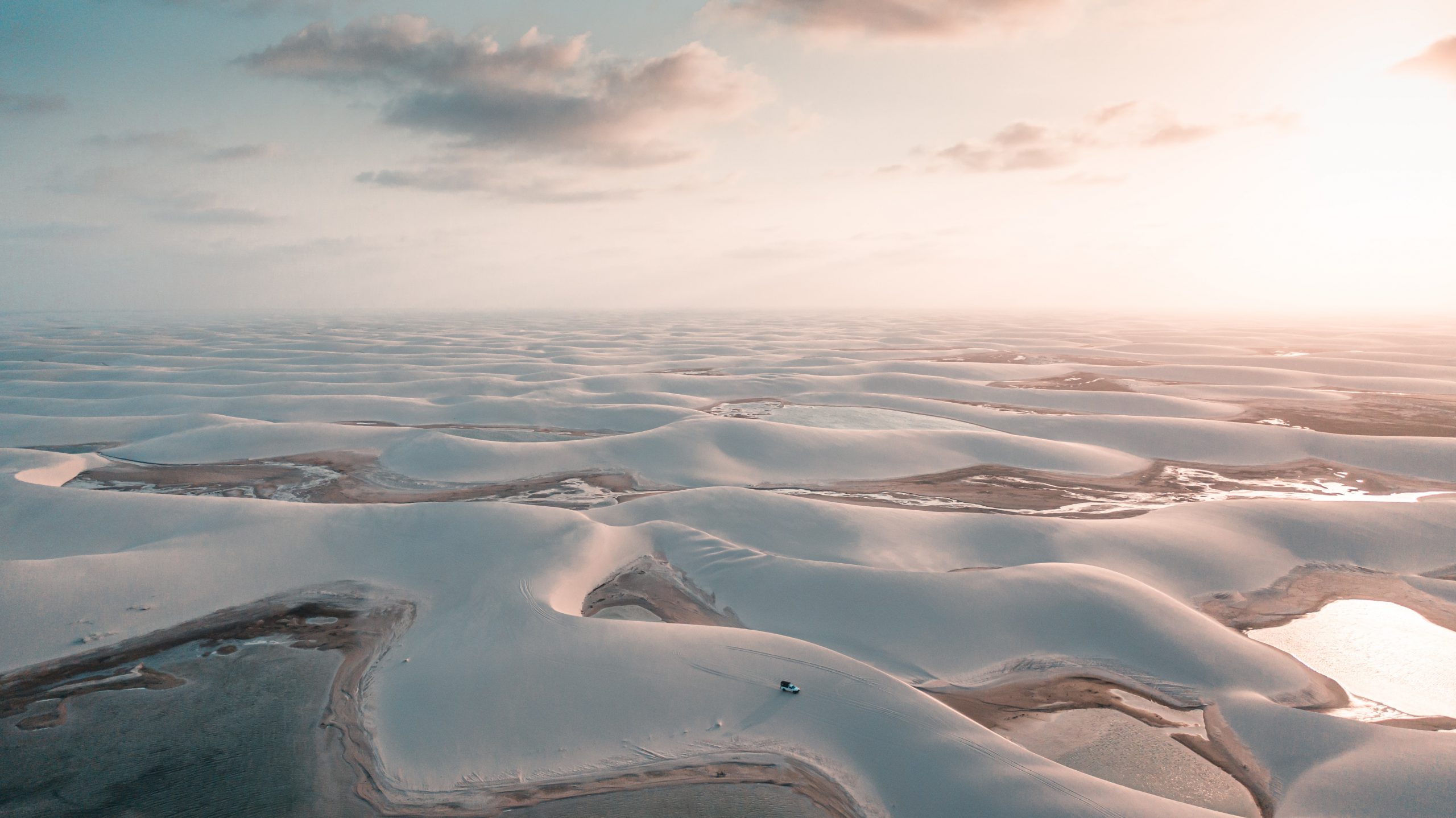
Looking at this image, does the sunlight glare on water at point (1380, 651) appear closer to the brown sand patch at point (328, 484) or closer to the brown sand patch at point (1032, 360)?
the brown sand patch at point (328, 484)

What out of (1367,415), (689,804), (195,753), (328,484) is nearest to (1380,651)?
(689,804)

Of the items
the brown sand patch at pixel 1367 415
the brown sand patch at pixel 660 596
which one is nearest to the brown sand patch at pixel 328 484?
the brown sand patch at pixel 660 596

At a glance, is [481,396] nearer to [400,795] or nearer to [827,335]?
[400,795]

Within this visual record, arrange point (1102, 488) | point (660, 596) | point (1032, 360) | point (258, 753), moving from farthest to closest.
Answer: point (1032, 360) → point (1102, 488) → point (660, 596) → point (258, 753)

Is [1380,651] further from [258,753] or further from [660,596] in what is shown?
[258,753]

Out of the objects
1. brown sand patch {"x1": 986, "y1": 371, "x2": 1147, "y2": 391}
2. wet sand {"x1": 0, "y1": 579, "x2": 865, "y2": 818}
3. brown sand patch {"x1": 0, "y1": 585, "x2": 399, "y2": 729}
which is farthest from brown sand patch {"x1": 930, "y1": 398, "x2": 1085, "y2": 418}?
brown sand patch {"x1": 0, "y1": 585, "x2": 399, "y2": 729}

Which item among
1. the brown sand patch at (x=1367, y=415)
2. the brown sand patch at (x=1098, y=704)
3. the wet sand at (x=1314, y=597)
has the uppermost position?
the brown sand patch at (x=1367, y=415)

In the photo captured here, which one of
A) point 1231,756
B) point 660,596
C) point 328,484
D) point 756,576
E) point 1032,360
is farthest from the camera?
point 1032,360
